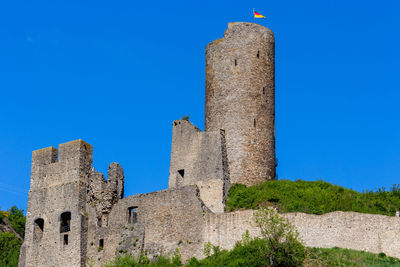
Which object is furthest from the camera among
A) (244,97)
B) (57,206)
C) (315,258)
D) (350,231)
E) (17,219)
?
(17,219)

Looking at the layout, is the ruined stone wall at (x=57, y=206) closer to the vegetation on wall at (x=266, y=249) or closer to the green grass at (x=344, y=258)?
the vegetation on wall at (x=266, y=249)

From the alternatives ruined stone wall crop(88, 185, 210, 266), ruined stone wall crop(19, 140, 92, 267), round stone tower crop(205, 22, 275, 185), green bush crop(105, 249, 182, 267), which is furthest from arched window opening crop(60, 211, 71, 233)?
round stone tower crop(205, 22, 275, 185)

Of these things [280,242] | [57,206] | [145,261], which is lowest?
[145,261]

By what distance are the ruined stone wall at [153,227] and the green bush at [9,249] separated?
10770 millimetres

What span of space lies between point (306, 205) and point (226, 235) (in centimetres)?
419

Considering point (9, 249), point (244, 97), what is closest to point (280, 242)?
point (244, 97)

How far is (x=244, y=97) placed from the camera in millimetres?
42906

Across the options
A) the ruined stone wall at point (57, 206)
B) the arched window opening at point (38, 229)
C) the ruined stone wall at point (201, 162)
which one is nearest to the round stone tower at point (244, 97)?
the ruined stone wall at point (201, 162)

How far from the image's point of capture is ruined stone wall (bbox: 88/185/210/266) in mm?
38562

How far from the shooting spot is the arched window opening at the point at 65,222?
138 feet

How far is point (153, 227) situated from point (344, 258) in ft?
33.8

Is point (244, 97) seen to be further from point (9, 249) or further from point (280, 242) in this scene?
point (9, 249)

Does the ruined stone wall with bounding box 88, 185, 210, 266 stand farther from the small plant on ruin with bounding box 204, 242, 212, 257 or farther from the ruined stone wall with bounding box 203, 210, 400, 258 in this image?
the ruined stone wall with bounding box 203, 210, 400, 258

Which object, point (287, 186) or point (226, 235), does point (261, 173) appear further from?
point (226, 235)
